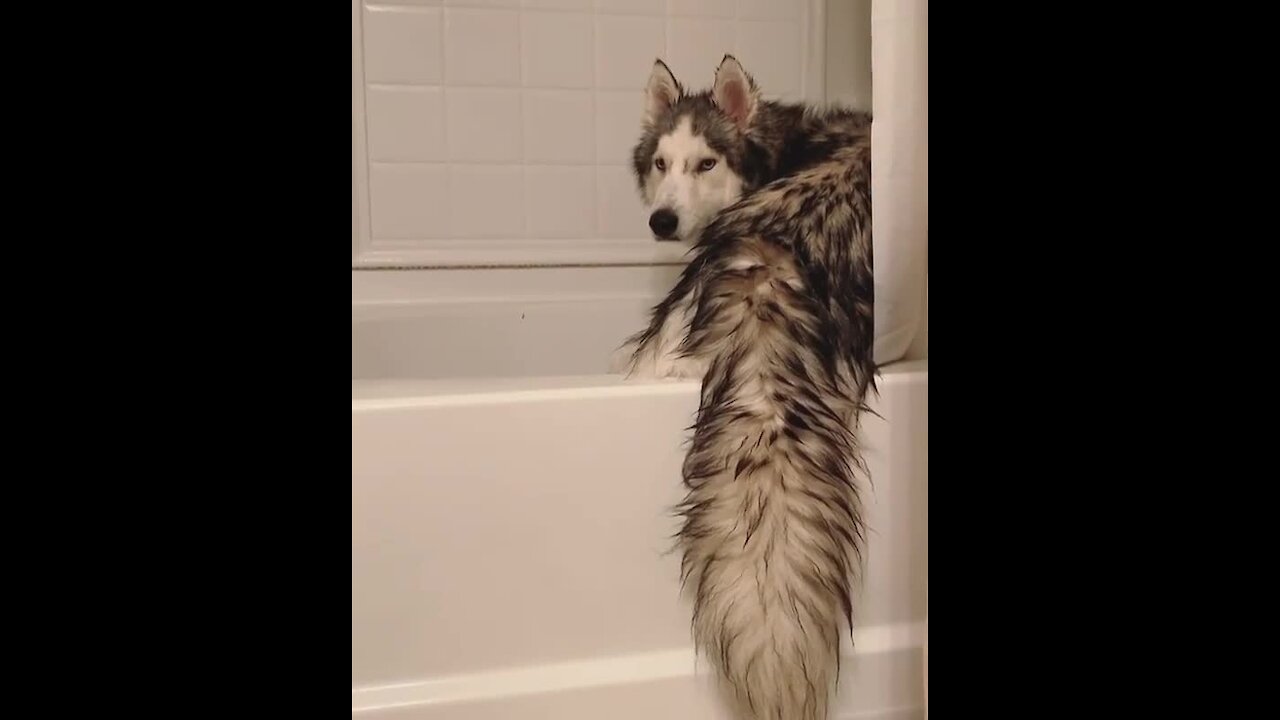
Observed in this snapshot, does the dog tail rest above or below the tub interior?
below

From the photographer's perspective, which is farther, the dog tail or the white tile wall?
the white tile wall

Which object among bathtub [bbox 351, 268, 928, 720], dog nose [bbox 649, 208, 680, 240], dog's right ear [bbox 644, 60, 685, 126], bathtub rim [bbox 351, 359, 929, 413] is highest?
dog's right ear [bbox 644, 60, 685, 126]

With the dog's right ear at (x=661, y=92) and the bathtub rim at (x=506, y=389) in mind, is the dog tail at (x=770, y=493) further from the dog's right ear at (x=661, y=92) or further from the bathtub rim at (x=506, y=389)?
the dog's right ear at (x=661, y=92)

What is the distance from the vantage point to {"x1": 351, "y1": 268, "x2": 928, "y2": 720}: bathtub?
83 centimetres

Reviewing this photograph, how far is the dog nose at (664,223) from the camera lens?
1396 millimetres

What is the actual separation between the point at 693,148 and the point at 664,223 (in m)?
0.14

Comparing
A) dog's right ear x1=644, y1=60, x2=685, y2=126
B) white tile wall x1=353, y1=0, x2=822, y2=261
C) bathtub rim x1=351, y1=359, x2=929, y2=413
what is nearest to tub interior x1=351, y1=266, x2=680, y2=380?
white tile wall x1=353, y1=0, x2=822, y2=261

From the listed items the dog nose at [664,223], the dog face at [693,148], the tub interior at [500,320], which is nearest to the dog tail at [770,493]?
the dog face at [693,148]

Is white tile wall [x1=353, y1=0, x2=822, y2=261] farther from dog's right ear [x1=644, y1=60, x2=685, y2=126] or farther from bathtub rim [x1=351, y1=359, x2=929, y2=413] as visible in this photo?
bathtub rim [x1=351, y1=359, x2=929, y2=413]

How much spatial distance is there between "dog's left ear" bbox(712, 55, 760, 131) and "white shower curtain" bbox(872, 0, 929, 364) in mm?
311
